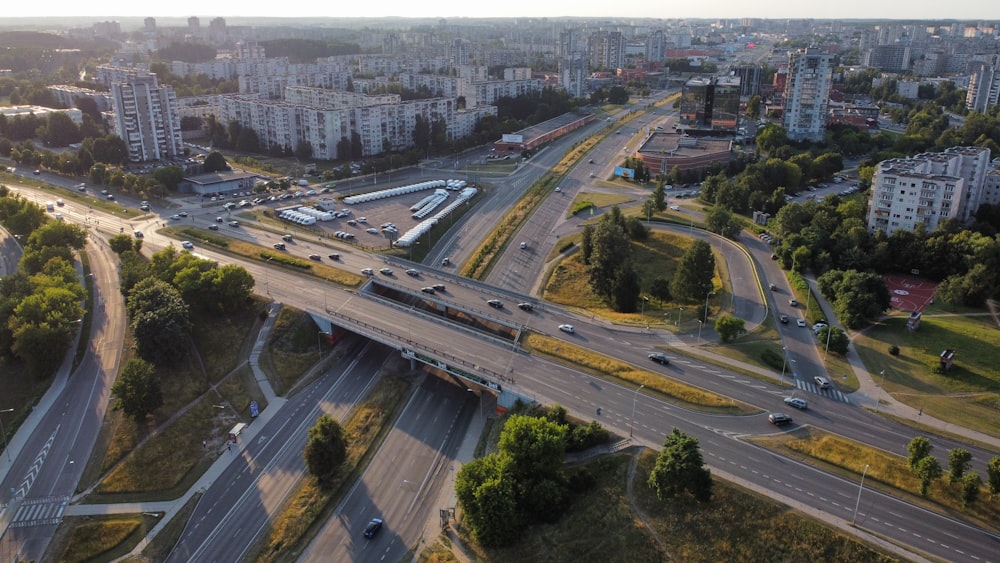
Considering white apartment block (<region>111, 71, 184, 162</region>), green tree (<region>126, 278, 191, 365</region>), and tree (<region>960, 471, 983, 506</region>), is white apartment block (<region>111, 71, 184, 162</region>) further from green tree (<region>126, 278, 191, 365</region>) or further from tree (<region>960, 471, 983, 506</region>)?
tree (<region>960, 471, 983, 506</region>)

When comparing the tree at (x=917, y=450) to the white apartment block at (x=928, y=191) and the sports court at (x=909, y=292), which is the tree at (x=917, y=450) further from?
the white apartment block at (x=928, y=191)

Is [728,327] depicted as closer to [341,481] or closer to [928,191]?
[341,481]

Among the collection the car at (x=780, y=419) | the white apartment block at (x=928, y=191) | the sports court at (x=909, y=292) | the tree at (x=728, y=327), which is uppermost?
the white apartment block at (x=928, y=191)

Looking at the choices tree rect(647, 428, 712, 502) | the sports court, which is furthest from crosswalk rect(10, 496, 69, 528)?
the sports court

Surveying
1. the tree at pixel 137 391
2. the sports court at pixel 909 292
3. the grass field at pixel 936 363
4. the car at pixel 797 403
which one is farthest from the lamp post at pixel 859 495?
the tree at pixel 137 391

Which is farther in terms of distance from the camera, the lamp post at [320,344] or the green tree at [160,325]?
the lamp post at [320,344]

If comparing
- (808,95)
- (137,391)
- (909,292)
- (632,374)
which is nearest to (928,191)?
(909,292)
